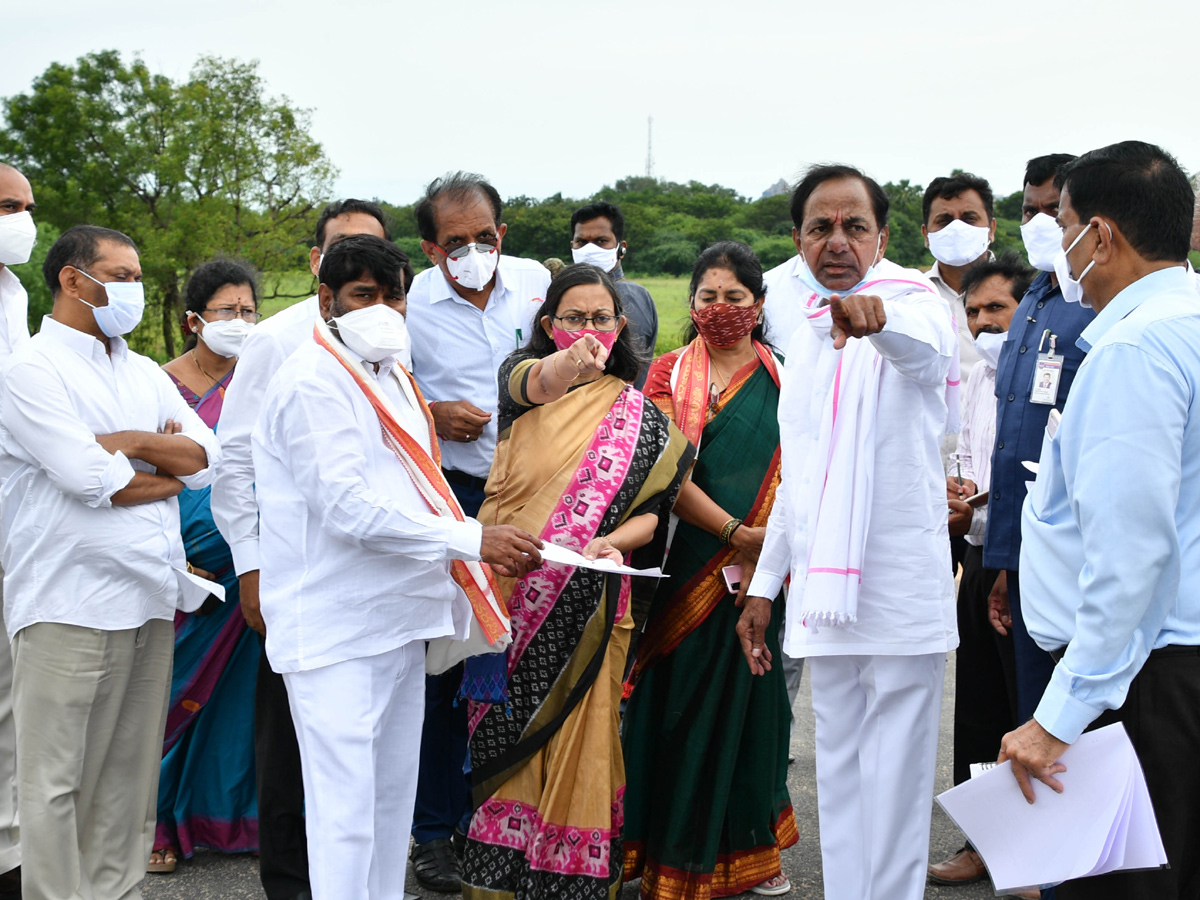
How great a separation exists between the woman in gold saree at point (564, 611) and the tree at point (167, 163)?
54.6 feet

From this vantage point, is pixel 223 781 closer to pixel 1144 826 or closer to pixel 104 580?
pixel 104 580

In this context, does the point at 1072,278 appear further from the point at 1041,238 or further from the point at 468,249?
the point at 468,249

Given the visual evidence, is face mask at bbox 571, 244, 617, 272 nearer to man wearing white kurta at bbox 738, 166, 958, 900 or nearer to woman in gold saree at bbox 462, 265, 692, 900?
A: woman in gold saree at bbox 462, 265, 692, 900

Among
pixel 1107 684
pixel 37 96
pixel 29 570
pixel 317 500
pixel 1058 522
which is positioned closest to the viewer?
pixel 1107 684

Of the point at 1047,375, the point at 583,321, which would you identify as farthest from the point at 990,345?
the point at 583,321

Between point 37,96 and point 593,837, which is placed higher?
point 37,96

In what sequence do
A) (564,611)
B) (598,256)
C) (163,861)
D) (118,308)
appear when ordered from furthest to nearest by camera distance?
(598,256)
(163,861)
(564,611)
(118,308)

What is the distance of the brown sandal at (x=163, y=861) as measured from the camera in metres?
4.04

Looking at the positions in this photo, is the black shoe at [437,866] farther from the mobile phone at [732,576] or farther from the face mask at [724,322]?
the face mask at [724,322]

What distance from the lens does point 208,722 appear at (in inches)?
168

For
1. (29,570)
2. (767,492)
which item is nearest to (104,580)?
(29,570)

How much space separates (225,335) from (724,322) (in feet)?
6.78

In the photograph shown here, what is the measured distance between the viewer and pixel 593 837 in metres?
3.38

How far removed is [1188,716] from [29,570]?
3.09 m
